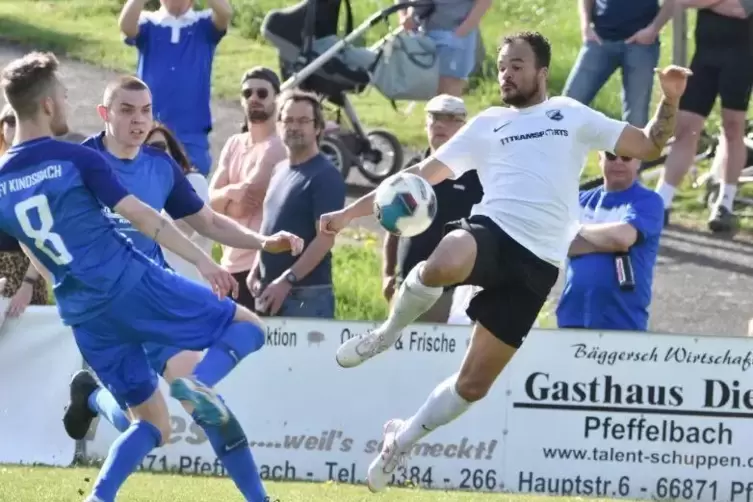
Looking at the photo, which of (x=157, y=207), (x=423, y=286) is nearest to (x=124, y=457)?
(x=157, y=207)

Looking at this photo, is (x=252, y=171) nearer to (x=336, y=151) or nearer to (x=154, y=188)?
(x=154, y=188)

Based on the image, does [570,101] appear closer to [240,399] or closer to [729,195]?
[240,399]

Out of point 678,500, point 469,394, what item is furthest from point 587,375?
point 469,394

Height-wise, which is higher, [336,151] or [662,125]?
[662,125]

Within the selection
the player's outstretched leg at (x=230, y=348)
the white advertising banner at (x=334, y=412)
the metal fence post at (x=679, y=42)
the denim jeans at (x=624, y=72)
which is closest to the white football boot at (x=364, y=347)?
the player's outstretched leg at (x=230, y=348)

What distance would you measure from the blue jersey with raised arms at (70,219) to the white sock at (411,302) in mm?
1258

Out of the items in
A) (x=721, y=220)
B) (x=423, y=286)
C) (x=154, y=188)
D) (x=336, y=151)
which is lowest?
(x=721, y=220)

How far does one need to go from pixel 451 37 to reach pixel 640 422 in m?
4.06

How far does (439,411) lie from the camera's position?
26.1 feet

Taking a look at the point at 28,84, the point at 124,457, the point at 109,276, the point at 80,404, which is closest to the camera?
the point at 28,84

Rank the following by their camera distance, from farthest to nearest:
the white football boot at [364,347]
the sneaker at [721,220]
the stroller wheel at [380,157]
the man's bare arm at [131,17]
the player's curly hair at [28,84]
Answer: the stroller wheel at [380,157] → the sneaker at [721,220] → the man's bare arm at [131,17] → the white football boot at [364,347] → the player's curly hair at [28,84]

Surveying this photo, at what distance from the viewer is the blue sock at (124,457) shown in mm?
7207

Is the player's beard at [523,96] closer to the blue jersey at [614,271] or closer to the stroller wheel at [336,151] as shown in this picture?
the blue jersey at [614,271]

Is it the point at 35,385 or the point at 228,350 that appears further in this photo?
the point at 35,385
